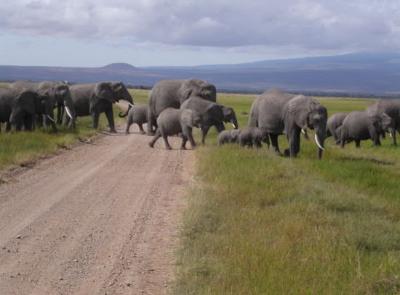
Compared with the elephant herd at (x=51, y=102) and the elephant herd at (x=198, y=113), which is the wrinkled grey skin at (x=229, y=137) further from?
the elephant herd at (x=51, y=102)

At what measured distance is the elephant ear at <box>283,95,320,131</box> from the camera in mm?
22500

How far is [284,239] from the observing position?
10523mm

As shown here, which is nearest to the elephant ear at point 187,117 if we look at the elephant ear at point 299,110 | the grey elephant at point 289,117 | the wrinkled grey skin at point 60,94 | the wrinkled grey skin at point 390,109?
the grey elephant at point 289,117

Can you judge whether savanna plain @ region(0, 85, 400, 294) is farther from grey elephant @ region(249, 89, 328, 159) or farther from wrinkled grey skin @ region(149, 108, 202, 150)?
wrinkled grey skin @ region(149, 108, 202, 150)

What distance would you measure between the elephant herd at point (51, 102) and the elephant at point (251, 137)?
7.22 metres

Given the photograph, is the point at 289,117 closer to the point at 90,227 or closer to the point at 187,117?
the point at 187,117

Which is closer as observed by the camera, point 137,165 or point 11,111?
point 137,165

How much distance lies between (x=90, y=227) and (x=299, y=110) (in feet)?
40.1

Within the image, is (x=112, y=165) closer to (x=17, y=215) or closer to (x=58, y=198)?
(x=58, y=198)

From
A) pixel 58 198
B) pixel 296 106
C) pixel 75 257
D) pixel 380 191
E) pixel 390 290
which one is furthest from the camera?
pixel 296 106

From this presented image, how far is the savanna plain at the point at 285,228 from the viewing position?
28.0 feet

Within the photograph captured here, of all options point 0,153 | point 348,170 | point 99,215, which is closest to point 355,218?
point 99,215

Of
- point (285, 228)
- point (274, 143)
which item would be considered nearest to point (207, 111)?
point (274, 143)

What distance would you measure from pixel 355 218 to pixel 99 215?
414 centimetres
